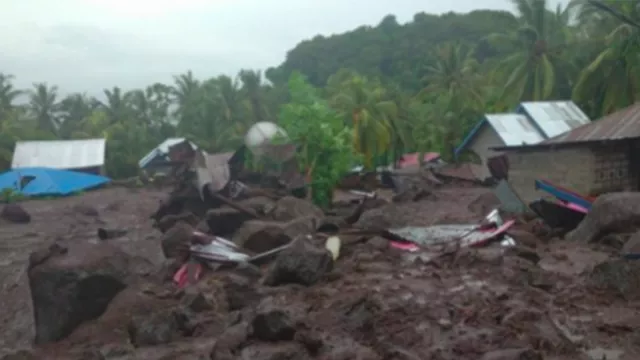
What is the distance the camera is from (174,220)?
16.5 m

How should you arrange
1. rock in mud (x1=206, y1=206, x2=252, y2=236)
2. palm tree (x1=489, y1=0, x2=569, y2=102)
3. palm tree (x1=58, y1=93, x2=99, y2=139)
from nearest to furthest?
1. rock in mud (x1=206, y1=206, x2=252, y2=236)
2. palm tree (x1=489, y1=0, x2=569, y2=102)
3. palm tree (x1=58, y1=93, x2=99, y2=139)

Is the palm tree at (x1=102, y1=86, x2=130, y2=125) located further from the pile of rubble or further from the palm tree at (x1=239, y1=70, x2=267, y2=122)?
the pile of rubble

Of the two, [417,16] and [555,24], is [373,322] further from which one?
[417,16]

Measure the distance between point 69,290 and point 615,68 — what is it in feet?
72.6

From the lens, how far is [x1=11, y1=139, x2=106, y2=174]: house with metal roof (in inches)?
1470

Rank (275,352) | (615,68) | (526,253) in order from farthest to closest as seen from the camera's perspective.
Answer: (615,68) < (526,253) < (275,352)

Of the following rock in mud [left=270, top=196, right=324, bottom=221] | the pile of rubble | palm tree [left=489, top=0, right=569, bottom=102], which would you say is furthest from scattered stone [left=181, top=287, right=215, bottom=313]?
palm tree [left=489, top=0, right=569, bottom=102]

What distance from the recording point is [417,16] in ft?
235

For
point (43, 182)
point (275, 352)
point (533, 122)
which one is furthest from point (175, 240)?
point (43, 182)

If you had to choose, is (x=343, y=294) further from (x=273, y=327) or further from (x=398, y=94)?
(x=398, y=94)

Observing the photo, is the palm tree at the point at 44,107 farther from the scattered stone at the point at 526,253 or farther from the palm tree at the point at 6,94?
the scattered stone at the point at 526,253

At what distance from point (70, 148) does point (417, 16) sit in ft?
144

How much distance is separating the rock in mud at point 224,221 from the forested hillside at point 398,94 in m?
6.78

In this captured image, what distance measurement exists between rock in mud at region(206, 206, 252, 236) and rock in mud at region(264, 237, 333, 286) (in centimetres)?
469
